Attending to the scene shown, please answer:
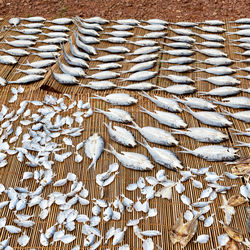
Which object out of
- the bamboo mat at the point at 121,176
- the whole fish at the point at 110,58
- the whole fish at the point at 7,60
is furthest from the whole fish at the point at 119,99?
the whole fish at the point at 7,60

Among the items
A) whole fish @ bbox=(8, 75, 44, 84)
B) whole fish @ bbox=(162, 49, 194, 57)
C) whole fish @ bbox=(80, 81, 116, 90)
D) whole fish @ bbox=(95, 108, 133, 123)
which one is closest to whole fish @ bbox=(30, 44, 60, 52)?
whole fish @ bbox=(8, 75, 44, 84)

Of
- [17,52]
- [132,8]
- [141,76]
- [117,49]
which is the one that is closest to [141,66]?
[141,76]

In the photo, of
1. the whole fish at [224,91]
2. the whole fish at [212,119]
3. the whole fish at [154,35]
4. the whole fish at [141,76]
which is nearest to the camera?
the whole fish at [212,119]

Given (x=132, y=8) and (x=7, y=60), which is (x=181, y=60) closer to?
(x=7, y=60)

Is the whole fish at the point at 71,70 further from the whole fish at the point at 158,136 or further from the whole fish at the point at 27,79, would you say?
the whole fish at the point at 158,136

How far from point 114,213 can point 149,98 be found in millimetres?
1333

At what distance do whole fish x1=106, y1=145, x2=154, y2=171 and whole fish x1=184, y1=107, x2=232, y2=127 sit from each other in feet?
2.46

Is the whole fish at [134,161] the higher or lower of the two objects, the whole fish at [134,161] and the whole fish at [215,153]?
the higher

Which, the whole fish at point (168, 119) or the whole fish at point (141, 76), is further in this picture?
the whole fish at point (141, 76)

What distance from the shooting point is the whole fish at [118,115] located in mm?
2623

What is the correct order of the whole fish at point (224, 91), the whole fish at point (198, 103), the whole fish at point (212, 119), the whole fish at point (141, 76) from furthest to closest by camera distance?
the whole fish at point (141, 76), the whole fish at point (224, 91), the whole fish at point (198, 103), the whole fish at point (212, 119)

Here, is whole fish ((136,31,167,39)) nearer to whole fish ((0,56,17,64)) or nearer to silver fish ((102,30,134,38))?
silver fish ((102,30,134,38))

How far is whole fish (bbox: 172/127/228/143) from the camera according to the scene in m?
2.41

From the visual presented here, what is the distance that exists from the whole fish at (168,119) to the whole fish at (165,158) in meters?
0.35
